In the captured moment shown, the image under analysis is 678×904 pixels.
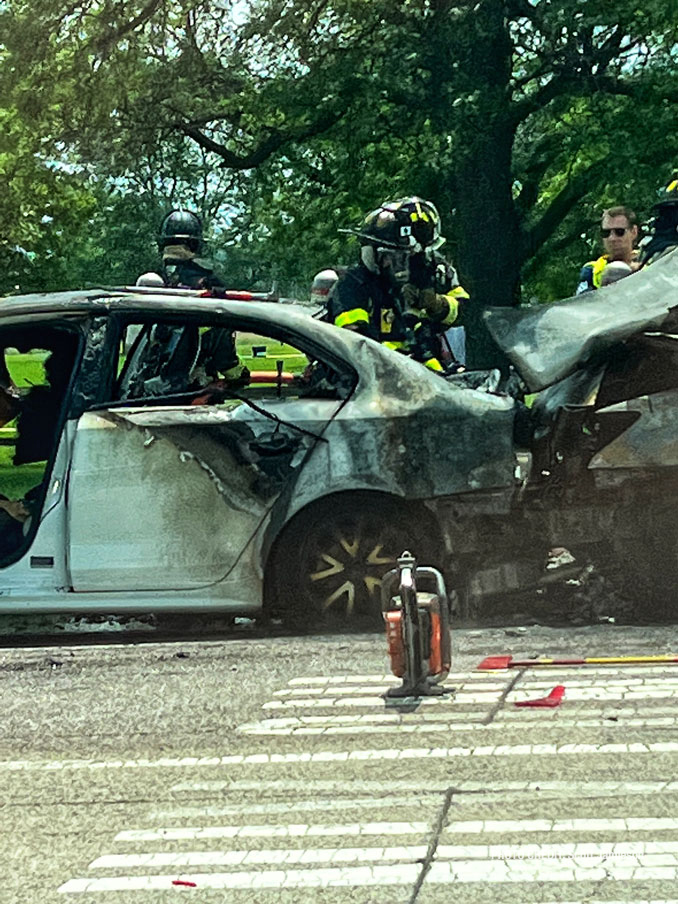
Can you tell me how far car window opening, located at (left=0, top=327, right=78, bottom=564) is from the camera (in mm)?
8281

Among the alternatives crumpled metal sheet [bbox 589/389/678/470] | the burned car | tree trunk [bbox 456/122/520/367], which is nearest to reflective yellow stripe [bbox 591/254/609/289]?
crumpled metal sheet [bbox 589/389/678/470]

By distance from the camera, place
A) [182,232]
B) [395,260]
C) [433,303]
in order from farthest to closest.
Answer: [182,232] → [433,303] → [395,260]

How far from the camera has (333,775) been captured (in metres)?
5.78

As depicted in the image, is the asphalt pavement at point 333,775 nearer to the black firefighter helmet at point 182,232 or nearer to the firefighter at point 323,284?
the black firefighter helmet at point 182,232

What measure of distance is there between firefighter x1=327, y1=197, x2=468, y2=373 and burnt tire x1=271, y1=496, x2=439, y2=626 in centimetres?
206

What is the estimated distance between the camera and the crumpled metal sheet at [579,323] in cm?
829

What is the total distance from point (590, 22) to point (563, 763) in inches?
756

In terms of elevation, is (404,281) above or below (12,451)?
above

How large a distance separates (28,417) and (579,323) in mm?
2688

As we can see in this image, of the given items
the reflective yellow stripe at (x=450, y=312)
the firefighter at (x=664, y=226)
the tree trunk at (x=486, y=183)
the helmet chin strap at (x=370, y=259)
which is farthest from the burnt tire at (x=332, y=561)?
the tree trunk at (x=486, y=183)

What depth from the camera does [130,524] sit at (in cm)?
816

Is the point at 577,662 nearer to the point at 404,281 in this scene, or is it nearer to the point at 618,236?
the point at 404,281

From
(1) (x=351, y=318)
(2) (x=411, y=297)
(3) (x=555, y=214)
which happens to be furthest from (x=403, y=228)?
(3) (x=555, y=214)

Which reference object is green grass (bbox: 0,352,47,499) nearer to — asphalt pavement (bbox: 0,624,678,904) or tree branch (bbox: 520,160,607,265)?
asphalt pavement (bbox: 0,624,678,904)
